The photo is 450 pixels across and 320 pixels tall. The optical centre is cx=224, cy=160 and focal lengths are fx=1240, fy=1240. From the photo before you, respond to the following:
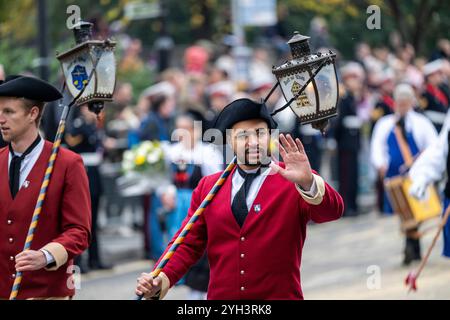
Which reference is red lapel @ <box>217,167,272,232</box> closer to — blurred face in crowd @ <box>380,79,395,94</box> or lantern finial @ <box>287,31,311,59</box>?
lantern finial @ <box>287,31,311,59</box>

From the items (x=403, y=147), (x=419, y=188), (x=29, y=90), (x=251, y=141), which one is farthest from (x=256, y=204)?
(x=403, y=147)

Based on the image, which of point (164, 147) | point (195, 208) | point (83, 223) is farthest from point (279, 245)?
point (164, 147)

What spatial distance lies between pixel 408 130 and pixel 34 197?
26.3 ft

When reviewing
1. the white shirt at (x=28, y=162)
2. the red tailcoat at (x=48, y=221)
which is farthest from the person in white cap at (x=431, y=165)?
the white shirt at (x=28, y=162)

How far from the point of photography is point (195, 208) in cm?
663

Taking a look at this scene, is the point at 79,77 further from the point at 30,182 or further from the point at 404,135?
the point at 404,135

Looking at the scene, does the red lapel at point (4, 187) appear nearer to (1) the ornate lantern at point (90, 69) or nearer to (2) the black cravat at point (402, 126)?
(1) the ornate lantern at point (90, 69)

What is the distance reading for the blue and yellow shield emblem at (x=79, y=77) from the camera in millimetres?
7113

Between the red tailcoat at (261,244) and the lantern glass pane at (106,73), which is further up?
the lantern glass pane at (106,73)

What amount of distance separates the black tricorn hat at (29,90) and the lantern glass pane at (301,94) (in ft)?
4.59

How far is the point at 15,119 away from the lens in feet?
23.0

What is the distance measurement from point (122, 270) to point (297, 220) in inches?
324

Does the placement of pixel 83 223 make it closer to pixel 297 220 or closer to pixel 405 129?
pixel 297 220
